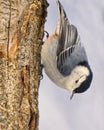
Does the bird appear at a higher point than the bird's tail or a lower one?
lower

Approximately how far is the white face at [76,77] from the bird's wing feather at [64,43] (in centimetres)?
8

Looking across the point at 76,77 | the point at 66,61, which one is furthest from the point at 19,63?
the point at 76,77

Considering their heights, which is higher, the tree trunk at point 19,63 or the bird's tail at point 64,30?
the bird's tail at point 64,30

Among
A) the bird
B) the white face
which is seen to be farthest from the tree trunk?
the white face

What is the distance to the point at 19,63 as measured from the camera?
237 cm

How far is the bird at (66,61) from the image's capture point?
3.78 meters

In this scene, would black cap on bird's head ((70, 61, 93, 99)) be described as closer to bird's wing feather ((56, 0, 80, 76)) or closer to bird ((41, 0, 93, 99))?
bird ((41, 0, 93, 99))

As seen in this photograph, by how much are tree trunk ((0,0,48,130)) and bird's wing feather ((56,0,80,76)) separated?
1.05 m

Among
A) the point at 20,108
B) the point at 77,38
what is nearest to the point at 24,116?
the point at 20,108

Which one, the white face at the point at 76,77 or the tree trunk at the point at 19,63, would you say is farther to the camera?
the white face at the point at 76,77

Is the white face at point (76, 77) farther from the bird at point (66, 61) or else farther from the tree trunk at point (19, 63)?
the tree trunk at point (19, 63)

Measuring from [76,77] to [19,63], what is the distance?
1.65 meters

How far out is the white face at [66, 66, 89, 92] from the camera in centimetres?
383

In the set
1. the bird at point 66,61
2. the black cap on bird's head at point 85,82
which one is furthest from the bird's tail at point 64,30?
the black cap on bird's head at point 85,82
